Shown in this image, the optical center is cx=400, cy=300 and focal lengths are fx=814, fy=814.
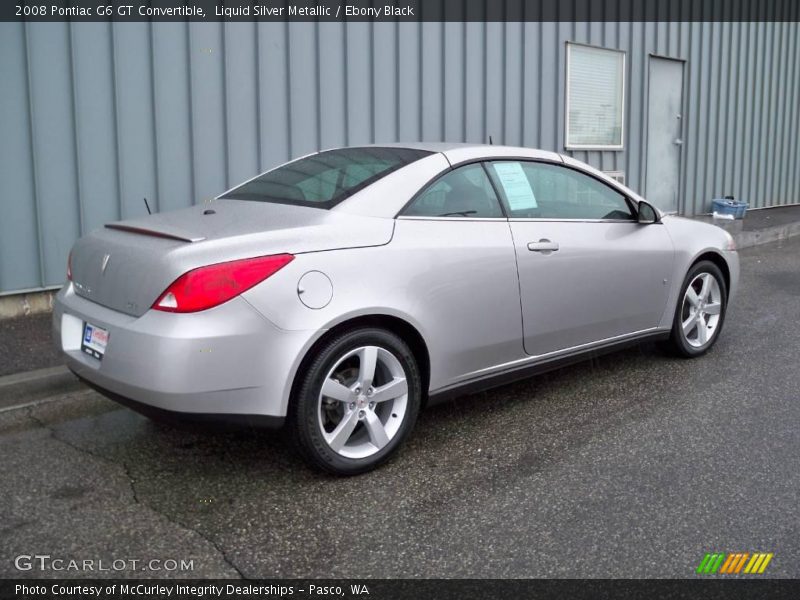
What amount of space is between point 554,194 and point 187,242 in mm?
2195

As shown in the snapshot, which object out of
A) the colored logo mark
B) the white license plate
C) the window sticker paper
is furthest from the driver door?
the white license plate

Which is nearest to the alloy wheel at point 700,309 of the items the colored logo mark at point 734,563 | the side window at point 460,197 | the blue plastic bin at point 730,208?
the side window at point 460,197

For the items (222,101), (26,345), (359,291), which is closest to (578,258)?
(359,291)

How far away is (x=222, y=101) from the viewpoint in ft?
23.9

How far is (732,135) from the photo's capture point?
13.6 metres

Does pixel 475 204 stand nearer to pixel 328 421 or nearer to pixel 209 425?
pixel 328 421

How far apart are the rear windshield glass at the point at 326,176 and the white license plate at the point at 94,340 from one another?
43.5 inches

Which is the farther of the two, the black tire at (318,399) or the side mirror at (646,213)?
the side mirror at (646,213)

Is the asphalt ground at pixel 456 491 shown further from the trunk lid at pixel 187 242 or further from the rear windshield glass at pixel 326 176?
the rear windshield glass at pixel 326 176

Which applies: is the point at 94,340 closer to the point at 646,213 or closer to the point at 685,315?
the point at 646,213

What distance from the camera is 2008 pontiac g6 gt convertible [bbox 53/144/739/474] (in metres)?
3.25

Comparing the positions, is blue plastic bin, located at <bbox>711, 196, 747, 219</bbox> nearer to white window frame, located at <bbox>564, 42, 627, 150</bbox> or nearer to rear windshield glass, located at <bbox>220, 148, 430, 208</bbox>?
white window frame, located at <bbox>564, 42, 627, 150</bbox>

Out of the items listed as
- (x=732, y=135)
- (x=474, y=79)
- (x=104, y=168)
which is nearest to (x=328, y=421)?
(x=104, y=168)

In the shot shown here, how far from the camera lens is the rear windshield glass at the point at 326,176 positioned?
3.99m
